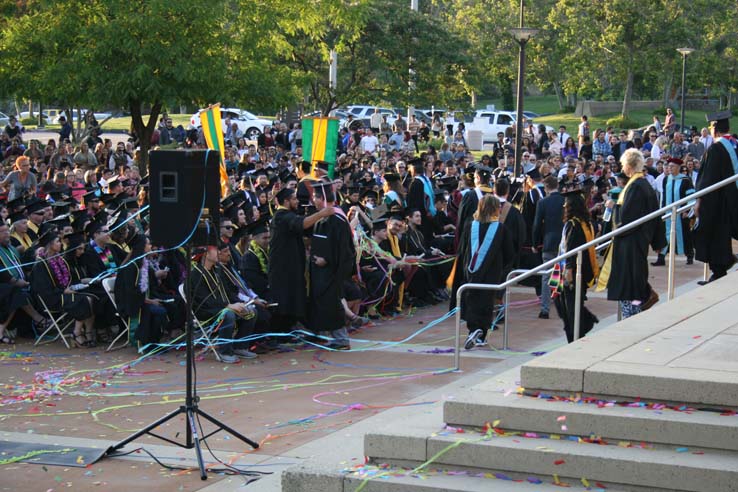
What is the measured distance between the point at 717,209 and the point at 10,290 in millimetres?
8249

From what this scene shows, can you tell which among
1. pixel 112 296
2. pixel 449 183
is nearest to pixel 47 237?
pixel 112 296

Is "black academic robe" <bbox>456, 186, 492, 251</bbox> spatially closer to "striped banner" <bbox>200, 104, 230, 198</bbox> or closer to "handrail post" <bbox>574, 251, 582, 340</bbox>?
"striped banner" <bbox>200, 104, 230, 198</bbox>

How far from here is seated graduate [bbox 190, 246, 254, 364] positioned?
1198 cm

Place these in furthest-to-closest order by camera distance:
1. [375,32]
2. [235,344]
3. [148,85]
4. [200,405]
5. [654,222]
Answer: [375,32] → [148,85] → [235,344] → [654,222] → [200,405]

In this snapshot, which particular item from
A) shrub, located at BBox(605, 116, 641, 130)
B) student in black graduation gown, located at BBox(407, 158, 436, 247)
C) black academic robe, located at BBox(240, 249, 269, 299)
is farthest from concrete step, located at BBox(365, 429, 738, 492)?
shrub, located at BBox(605, 116, 641, 130)

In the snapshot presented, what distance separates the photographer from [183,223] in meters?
8.38

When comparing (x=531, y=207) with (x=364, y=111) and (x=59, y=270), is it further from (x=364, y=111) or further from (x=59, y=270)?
(x=364, y=111)

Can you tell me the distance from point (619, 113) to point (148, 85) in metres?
39.0

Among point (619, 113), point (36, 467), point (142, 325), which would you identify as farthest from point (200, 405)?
point (619, 113)

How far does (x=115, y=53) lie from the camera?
21.2 metres

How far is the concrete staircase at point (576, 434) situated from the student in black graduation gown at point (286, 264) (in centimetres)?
492

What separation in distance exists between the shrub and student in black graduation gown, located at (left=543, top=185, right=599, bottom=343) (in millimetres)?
37498

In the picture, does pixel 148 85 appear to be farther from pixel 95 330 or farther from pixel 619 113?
pixel 619 113

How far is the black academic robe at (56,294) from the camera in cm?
1259
